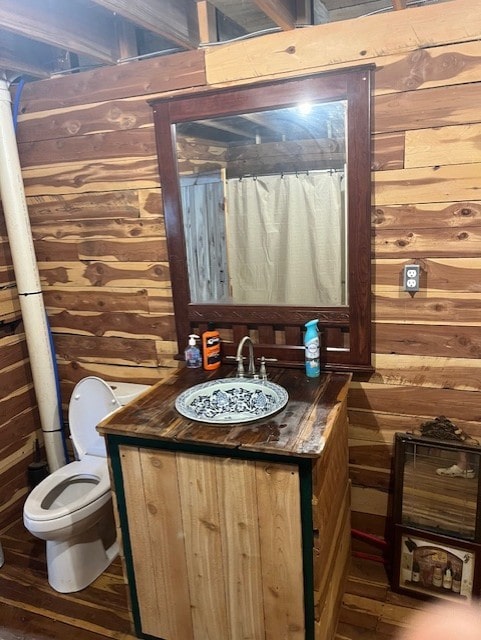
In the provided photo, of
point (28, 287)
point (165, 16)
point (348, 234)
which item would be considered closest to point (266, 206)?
point (348, 234)

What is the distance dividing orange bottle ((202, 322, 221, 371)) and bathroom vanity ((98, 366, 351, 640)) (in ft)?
1.08

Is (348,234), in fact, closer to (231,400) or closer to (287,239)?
(287,239)

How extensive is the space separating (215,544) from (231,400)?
49 cm

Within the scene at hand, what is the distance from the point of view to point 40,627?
1.96 metres

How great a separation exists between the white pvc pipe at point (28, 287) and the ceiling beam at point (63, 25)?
0.46m

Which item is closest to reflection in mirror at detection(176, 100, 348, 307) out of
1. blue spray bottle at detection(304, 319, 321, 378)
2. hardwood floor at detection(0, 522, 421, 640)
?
blue spray bottle at detection(304, 319, 321, 378)

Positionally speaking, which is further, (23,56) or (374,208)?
(23,56)

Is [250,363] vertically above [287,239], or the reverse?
[287,239]

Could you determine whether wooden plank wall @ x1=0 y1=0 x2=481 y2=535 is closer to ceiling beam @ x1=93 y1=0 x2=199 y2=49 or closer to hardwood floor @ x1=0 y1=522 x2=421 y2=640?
ceiling beam @ x1=93 y1=0 x2=199 y2=49

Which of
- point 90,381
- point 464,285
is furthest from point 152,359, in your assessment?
point 464,285

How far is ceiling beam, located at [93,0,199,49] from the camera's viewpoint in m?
1.65

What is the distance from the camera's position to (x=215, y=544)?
5.35ft

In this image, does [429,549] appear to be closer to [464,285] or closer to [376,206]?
[464,285]

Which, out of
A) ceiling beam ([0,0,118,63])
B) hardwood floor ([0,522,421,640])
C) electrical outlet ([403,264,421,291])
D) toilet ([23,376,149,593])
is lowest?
hardwood floor ([0,522,421,640])
